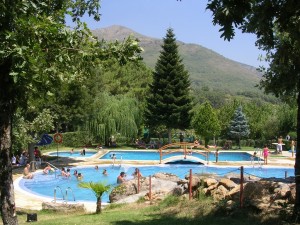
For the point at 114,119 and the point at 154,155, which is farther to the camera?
the point at 114,119

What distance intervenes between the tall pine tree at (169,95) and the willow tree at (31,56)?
29888 mm

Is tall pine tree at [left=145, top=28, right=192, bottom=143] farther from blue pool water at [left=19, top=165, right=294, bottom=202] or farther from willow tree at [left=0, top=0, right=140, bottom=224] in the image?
willow tree at [left=0, top=0, right=140, bottom=224]

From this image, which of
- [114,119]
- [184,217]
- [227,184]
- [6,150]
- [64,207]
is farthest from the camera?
[114,119]

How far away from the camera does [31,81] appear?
16.3 ft

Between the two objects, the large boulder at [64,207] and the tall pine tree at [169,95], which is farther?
the tall pine tree at [169,95]

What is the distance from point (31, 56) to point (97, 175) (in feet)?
65.8

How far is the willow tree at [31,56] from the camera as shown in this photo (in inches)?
187

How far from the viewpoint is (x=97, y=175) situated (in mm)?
24125

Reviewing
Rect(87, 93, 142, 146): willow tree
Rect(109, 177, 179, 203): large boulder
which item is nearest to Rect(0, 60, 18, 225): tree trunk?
Rect(109, 177, 179, 203): large boulder

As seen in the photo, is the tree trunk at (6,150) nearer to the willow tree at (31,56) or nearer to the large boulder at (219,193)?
the willow tree at (31,56)

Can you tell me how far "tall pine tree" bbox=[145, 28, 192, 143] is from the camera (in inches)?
1430

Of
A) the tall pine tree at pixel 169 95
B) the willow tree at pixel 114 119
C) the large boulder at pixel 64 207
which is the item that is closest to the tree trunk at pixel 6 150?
the large boulder at pixel 64 207

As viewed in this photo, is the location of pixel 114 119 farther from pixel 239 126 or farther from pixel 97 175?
pixel 239 126

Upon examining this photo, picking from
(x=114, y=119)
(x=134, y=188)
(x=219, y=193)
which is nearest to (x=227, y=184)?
(x=219, y=193)
